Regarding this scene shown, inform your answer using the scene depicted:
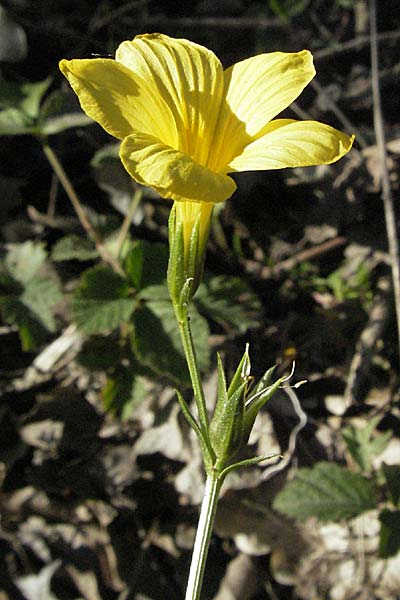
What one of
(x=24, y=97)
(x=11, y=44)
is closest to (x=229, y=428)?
(x=24, y=97)

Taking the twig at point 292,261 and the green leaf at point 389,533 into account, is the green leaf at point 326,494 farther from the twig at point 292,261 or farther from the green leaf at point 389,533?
the twig at point 292,261

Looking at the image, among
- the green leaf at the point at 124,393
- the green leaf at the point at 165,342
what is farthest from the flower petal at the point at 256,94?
the green leaf at the point at 124,393

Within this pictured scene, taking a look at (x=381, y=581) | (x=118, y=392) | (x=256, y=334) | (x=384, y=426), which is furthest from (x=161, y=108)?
(x=381, y=581)

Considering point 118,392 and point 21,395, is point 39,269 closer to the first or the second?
point 21,395

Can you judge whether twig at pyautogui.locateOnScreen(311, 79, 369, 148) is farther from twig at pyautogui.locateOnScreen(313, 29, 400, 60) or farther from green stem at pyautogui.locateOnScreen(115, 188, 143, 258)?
green stem at pyautogui.locateOnScreen(115, 188, 143, 258)

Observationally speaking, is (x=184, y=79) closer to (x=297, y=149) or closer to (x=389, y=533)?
(x=297, y=149)
